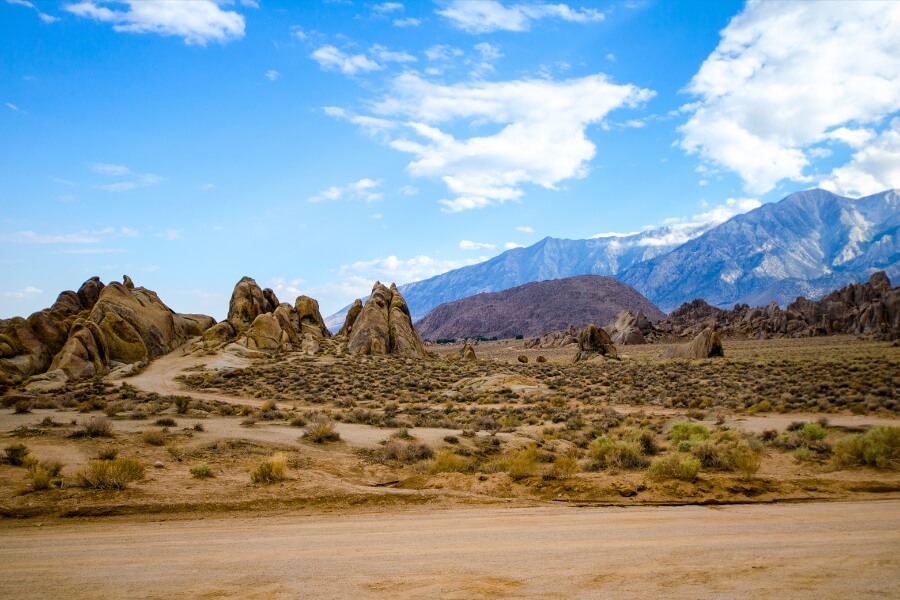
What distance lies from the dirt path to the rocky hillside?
84.0 m

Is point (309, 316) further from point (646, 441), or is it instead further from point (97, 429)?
point (646, 441)

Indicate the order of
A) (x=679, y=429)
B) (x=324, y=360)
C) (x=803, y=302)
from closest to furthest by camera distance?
1. (x=679, y=429)
2. (x=324, y=360)
3. (x=803, y=302)

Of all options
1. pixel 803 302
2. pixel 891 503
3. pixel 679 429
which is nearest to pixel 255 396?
pixel 679 429

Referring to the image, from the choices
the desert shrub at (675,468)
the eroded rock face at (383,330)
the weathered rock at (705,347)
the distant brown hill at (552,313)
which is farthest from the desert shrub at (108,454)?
the distant brown hill at (552,313)

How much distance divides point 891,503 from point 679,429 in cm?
724

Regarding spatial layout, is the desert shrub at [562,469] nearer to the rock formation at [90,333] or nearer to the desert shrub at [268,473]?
the desert shrub at [268,473]

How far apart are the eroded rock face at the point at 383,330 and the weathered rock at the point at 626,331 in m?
55.2

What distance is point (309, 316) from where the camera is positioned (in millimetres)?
54875

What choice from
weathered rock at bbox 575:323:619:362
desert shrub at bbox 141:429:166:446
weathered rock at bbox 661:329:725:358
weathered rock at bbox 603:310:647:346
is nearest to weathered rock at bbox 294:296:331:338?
weathered rock at bbox 575:323:619:362

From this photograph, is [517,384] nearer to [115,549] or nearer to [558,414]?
[558,414]

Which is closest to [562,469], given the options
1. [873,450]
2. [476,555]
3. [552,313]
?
[476,555]

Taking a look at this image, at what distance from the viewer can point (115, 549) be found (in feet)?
23.8

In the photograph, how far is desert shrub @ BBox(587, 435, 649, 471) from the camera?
13258mm

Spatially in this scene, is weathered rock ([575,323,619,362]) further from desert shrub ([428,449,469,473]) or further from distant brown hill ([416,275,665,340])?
distant brown hill ([416,275,665,340])
